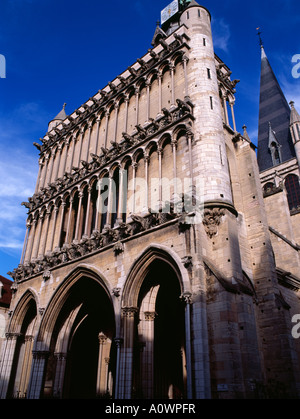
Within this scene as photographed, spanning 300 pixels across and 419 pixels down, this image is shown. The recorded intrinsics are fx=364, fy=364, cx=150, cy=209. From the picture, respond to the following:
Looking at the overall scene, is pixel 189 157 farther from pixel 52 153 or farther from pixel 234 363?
pixel 52 153

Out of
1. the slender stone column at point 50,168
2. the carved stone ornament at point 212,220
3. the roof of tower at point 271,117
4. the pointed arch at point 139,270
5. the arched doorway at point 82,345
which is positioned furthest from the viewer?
the roof of tower at point 271,117

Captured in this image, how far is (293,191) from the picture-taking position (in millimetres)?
34406

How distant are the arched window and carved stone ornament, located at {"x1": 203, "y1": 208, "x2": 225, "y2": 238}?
24.1 meters

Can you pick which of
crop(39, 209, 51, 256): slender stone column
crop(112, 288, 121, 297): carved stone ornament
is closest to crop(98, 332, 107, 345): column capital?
crop(112, 288, 121, 297): carved stone ornament

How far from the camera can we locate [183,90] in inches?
607

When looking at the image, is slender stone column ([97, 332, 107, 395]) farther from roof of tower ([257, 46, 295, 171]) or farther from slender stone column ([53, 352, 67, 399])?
roof of tower ([257, 46, 295, 171])

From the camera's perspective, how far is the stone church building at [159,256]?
404 inches

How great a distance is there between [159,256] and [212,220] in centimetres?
207

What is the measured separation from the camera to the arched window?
33.9 m

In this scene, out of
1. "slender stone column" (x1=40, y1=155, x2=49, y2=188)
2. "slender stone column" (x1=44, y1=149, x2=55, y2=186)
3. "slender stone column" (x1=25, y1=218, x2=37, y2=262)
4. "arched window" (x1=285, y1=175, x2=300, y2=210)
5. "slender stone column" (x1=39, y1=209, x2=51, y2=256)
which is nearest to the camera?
"slender stone column" (x1=39, y1=209, x2=51, y2=256)

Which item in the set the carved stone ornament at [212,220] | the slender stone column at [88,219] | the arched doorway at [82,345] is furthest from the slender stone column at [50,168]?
the carved stone ornament at [212,220]

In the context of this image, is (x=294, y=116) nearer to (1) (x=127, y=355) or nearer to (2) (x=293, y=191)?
(2) (x=293, y=191)

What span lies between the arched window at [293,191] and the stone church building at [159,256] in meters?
16.3

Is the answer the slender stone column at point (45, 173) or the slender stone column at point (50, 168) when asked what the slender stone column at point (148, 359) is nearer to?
the slender stone column at point (50, 168)
